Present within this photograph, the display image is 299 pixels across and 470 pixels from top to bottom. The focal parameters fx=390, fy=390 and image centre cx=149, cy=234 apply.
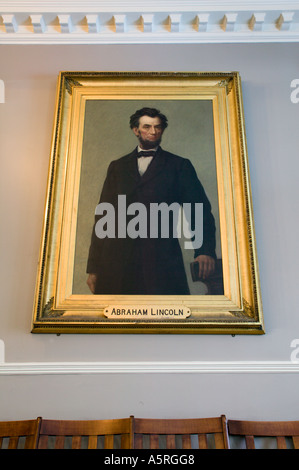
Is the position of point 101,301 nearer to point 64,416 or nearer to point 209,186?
point 64,416

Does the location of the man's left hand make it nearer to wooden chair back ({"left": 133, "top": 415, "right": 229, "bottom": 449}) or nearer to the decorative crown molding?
wooden chair back ({"left": 133, "top": 415, "right": 229, "bottom": 449})

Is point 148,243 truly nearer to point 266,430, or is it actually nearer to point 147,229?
point 147,229

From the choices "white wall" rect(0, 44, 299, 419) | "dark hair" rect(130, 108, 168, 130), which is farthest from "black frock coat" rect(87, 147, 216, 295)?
"white wall" rect(0, 44, 299, 419)

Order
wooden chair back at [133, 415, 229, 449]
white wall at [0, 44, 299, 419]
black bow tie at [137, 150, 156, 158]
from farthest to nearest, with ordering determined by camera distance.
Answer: black bow tie at [137, 150, 156, 158] → white wall at [0, 44, 299, 419] → wooden chair back at [133, 415, 229, 449]

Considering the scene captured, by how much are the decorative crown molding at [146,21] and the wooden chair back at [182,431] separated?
3408 millimetres

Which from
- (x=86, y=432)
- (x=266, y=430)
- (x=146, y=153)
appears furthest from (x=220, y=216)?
(x=86, y=432)

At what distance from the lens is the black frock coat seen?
9.95 ft

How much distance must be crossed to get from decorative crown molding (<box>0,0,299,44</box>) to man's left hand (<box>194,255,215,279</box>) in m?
2.25

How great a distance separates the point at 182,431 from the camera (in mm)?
2451

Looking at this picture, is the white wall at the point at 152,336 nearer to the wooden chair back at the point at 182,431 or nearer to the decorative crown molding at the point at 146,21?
the decorative crown molding at the point at 146,21

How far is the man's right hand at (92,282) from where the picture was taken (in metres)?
3.01

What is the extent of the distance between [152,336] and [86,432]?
78cm
